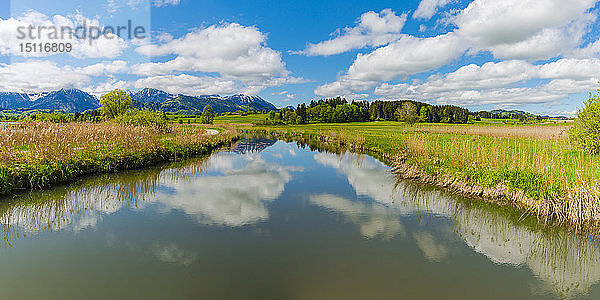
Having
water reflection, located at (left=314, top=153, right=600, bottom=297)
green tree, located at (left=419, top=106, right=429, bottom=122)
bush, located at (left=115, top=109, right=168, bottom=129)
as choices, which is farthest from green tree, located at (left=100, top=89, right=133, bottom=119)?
green tree, located at (left=419, top=106, right=429, bottom=122)

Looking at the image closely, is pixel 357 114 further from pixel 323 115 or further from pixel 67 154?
pixel 67 154

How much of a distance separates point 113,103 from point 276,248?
7344 centimetres

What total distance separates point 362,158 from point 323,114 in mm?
104580

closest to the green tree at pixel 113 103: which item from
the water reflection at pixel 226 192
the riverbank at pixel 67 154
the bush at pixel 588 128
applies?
the riverbank at pixel 67 154

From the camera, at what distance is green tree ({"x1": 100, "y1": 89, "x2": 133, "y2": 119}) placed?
64.2 meters

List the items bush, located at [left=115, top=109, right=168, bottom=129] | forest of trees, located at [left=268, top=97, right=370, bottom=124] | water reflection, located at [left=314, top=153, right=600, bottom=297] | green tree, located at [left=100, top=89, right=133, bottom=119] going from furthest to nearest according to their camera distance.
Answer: forest of trees, located at [left=268, top=97, right=370, bottom=124]
green tree, located at [left=100, top=89, right=133, bottom=119]
bush, located at [left=115, top=109, right=168, bottom=129]
water reflection, located at [left=314, top=153, right=600, bottom=297]

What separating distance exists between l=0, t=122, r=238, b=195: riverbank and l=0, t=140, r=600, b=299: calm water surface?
1.20m

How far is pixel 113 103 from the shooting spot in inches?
2566

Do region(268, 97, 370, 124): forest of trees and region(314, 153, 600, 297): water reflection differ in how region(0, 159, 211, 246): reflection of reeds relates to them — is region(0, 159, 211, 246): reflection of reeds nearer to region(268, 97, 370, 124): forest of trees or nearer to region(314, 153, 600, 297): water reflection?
region(314, 153, 600, 297): water reflection

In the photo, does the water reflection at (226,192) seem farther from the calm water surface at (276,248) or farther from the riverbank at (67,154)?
the riverbank at (67,154)

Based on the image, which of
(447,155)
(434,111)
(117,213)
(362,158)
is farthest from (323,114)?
(117,213)

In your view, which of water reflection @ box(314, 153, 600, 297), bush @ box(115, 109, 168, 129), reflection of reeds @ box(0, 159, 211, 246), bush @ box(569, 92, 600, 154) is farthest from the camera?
bush @ box(115, 109, 168, 129)

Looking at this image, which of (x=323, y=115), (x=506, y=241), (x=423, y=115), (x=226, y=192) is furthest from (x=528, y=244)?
(x=323, y=115)

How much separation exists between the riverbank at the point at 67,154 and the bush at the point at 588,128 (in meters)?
28.2
